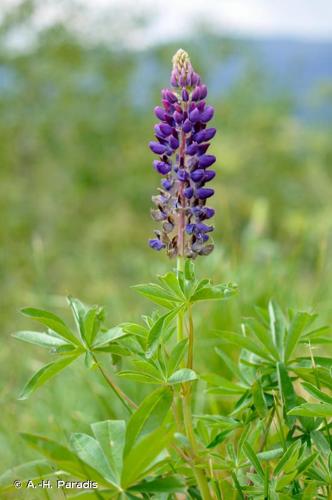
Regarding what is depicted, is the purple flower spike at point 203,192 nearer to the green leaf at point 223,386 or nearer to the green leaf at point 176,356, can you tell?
the green leaf at point 176,356

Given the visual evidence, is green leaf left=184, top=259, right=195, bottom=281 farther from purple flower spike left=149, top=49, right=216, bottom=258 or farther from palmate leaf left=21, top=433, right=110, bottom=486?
palmate leaf left=21, top=433, right=110, bottom=486

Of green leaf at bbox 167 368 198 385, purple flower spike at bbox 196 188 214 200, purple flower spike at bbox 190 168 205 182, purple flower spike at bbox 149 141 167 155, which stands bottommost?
green leaf at bbox 167 368 198 385

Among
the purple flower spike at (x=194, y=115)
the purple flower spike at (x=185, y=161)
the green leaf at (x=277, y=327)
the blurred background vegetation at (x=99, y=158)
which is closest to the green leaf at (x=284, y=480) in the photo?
the green leaf at (x=277, y=327)

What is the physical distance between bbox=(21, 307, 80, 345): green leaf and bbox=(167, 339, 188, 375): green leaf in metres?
0.20

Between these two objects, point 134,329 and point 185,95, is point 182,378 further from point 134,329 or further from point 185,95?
point 185,95

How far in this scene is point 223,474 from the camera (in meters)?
1.68

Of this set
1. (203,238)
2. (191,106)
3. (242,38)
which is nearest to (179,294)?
(203,238)

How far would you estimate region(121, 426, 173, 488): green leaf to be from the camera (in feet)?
3.63

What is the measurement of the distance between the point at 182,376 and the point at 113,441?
6.4 inches

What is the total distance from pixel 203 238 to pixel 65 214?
12.2 m

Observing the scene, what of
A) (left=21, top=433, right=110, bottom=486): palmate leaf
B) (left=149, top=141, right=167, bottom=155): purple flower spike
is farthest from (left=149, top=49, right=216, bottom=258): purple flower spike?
(left=21, top=433, right=110, bottom=486): palmate leaf

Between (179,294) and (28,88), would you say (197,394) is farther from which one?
(28,88)

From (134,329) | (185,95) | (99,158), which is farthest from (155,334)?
(99,158)

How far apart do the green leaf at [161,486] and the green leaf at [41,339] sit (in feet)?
1.08
